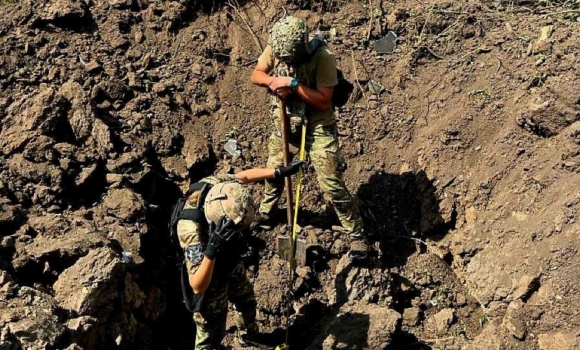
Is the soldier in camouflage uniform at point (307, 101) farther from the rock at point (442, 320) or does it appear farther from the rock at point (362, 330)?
the rock at point (442, 320)

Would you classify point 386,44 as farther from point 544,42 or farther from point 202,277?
point 202,277

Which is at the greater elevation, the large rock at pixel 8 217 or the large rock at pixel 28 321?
the large rock at pixel 8 217

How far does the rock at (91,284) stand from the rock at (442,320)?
8.64ft

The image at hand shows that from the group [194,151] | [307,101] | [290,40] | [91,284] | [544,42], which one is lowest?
[91,284]

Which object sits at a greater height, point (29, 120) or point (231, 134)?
point (231, 134)

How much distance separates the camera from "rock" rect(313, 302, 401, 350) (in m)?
4.92

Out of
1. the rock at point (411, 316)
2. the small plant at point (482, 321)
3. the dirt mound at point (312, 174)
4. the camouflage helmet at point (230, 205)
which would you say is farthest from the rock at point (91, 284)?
the small plant at point (482, 321)

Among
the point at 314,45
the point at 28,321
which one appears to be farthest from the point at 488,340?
the point at 28,321

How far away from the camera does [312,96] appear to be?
4977 mm

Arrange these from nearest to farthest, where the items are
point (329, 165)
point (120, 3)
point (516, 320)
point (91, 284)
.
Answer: point (91, 284)
point (516, 320)
point (329, 165)
point (120, 3)

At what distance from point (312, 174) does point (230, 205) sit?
91.0 inches

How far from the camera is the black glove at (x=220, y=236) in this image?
3.93 m

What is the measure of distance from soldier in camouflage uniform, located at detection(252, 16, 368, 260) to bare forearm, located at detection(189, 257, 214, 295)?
1.56 m

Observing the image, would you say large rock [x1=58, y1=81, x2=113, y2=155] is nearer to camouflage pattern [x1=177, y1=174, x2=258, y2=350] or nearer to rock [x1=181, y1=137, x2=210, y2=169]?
rock [x1=181, y1=137, x2=210, y2=169]
